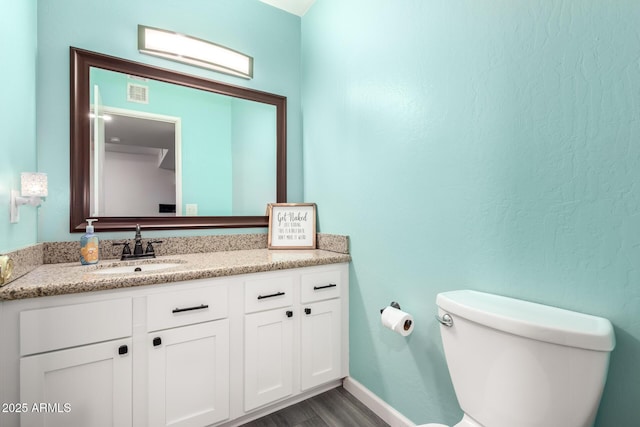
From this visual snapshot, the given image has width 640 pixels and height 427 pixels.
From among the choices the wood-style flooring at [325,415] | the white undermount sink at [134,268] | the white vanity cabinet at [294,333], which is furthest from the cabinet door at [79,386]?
the wood-style flooring at [325,415]

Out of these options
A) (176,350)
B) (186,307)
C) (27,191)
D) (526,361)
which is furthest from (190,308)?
(526,361)

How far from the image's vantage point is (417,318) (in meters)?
1.32

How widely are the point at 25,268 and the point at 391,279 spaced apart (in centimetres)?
162

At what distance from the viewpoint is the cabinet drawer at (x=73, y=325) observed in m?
0.98

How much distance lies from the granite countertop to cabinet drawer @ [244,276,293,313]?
67 millimetres

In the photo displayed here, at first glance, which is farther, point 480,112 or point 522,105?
point 480,112

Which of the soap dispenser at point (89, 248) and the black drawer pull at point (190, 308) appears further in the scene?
the soap dispenser at point (89, 248)

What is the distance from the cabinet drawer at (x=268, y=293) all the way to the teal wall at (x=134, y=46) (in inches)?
24.3

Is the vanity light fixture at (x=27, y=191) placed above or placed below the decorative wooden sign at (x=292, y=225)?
above

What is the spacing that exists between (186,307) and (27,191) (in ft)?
2.60

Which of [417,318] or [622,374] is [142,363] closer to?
[417,318]

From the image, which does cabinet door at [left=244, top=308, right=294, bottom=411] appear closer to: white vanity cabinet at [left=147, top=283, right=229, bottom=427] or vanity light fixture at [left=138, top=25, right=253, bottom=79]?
white vanity cabinet at [left=147, top=283, right=229, bottom=427]

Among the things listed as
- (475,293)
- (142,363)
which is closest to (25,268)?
(142,363)

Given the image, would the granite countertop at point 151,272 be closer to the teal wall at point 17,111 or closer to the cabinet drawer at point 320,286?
the cabinet drawer at point 320,286
